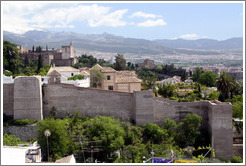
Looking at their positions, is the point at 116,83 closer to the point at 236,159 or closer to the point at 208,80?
the point at 236,159

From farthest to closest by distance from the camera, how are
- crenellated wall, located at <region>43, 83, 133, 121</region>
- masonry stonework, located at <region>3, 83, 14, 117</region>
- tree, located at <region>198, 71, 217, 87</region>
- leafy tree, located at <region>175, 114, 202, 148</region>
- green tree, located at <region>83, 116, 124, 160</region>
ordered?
tree, located at <region>198, 71, 217, 87</region>
crenellated wall, located at <region>43, 83, 133, 121</region>
leafy tree, located at <region>175, 114, 202, 148</region>
masonry stonework, located at <region>3, 83, 14, 117</region>
green tree, located at <region>83, 116, 124, 160</region>

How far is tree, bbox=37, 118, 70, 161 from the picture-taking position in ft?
65.6

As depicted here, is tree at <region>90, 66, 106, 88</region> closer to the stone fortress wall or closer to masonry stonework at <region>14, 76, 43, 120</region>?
the stone fortress wall

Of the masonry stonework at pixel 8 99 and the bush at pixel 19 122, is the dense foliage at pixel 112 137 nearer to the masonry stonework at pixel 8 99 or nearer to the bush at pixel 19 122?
the bush at pixel 19 122

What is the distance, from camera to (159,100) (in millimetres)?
22672

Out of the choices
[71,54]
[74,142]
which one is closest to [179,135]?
[74,142]

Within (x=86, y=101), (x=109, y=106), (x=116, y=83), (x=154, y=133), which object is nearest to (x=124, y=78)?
(x=116, y=83)

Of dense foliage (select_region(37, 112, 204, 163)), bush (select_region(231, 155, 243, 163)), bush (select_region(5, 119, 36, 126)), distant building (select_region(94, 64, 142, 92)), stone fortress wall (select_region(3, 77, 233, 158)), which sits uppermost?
distant building (select_region(94, 64, 142, 92))

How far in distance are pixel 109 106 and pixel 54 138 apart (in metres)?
4.16

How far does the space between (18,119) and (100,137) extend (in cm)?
534

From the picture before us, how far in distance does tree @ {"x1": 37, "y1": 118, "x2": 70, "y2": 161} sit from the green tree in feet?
4.87

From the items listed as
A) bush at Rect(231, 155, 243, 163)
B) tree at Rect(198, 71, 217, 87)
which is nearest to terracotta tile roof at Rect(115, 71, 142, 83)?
bush at Rect(231, 155, 243, 163)

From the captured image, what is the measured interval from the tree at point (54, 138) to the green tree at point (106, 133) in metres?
1.48

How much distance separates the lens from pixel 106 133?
20.6 meters
